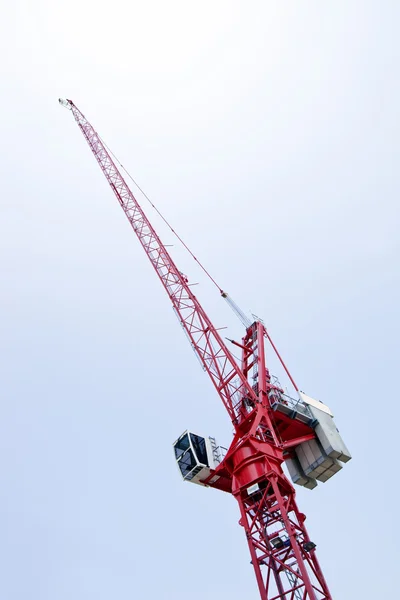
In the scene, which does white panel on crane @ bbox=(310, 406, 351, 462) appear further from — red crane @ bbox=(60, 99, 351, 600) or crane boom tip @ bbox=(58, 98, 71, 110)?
crane boom tip @ bbox=(58, 98, 71, 110)

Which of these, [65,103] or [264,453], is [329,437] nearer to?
[264,453]

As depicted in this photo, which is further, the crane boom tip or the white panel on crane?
the crane boom tip

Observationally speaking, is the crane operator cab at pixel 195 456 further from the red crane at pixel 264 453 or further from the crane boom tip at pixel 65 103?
the crane boom tip at pixel 65 103

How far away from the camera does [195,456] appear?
3231cm

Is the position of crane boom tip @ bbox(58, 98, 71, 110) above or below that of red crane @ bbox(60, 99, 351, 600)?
above

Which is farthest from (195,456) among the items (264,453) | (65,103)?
(65,103)

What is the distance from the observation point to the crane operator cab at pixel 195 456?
32.2m

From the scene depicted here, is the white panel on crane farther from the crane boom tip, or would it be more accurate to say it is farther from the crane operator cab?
the crane boom tip

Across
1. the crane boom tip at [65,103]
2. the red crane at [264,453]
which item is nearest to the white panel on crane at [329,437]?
the red crane at [264,453]

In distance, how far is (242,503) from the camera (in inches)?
1130

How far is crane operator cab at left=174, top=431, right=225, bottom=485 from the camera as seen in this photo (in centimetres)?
3219

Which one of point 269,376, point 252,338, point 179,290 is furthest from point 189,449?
point 179,290

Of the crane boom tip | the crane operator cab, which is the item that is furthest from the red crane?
the crane boom tip

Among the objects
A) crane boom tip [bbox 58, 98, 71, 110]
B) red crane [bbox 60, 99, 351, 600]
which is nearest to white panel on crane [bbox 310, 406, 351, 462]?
red crane [bbox 60, 99, 351, 600]
